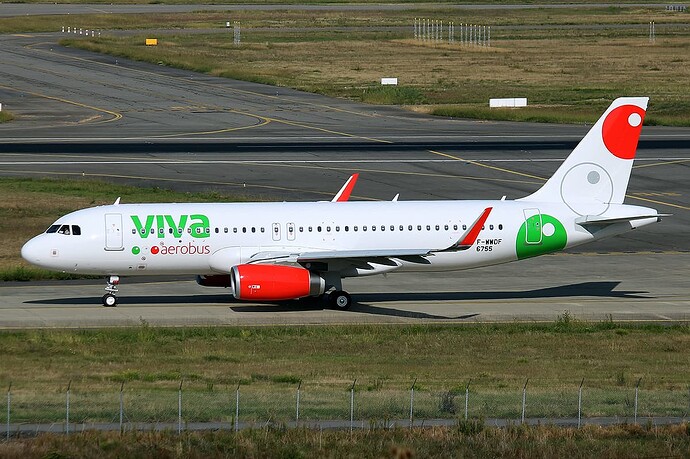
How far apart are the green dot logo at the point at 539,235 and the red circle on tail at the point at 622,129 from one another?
4408mm

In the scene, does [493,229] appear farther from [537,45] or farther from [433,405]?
[537,45]

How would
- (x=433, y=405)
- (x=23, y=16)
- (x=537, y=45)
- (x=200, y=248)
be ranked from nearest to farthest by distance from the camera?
1. (x=433, y=405)
2. (x=200, y=248)
3. (x=537, y=45)
4. (x=23, y=16)

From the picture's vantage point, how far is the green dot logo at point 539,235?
47.5m

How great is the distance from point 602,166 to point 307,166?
34.9m

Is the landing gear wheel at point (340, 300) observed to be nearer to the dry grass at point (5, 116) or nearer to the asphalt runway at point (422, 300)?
the asphalt runway at point (422, 300)

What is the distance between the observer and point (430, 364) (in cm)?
3709

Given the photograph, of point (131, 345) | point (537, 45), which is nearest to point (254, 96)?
point (537, 45)

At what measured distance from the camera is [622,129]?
162 ft

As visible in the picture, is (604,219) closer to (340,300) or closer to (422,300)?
(422,300)

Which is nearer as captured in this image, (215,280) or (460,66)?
(215,280)

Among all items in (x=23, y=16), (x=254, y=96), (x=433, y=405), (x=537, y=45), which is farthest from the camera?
(x=23, y=16)

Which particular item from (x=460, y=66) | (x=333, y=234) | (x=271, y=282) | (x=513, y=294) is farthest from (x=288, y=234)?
(x=460, y=66)

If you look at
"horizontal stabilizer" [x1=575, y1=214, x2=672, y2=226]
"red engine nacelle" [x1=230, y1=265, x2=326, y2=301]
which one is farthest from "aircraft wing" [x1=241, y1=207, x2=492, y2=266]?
"horizontal stabilizer" [x1=575, y1=214, x2=672, y2=226]

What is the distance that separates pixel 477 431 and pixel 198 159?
59172 mm
